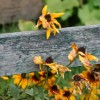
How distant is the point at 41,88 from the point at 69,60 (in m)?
0.15

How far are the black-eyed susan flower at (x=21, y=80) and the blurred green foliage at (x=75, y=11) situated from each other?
59.6 inches

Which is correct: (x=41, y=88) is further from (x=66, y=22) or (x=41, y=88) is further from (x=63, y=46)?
(x=66, y=22)

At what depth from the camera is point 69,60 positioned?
1.91 meters

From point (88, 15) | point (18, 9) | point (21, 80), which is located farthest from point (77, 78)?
point (88, 15)

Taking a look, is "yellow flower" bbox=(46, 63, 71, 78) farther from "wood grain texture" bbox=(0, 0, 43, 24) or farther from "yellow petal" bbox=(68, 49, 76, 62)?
"wood grain texture" bbox=(0, 0, 43, 24)

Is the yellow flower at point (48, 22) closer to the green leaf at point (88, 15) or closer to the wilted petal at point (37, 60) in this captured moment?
the wilted petal at point (37, 60)

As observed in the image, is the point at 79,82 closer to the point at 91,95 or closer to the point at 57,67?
the point at 57,67

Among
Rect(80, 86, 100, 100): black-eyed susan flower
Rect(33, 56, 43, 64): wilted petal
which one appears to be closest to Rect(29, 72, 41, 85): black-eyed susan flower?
Rect(33, 56, 43, 64): wilted petal

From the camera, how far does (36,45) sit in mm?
1869

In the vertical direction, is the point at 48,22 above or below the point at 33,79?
above

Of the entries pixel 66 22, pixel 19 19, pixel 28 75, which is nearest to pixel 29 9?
pixel 19 19

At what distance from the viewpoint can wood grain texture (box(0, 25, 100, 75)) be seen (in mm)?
1850

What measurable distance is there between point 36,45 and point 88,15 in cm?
187

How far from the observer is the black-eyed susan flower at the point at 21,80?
6.55 feet
